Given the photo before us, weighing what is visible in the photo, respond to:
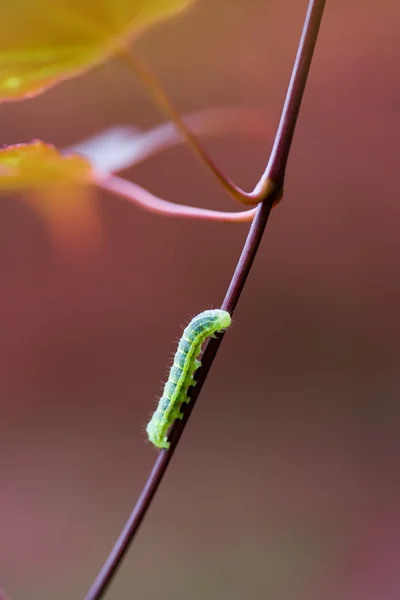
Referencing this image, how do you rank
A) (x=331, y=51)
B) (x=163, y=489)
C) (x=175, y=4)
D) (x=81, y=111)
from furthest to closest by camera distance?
1. (x=163, y=489)
2. (x=81, y=111)
3. (x=331, y=51)
4. (x=175, y=4)

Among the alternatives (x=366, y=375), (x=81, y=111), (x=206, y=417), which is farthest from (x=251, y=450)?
(x=81, y=111)

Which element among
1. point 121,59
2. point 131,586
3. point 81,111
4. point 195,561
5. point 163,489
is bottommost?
point 131,586

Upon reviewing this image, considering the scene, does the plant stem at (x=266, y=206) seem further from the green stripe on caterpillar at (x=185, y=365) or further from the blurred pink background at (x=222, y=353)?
the blurred pink background at (x=222, y=353)

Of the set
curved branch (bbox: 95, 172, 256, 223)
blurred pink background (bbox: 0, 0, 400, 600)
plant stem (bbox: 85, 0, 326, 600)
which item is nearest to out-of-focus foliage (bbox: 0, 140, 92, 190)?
curved branch (bbox: 95, 172, 256, 223)

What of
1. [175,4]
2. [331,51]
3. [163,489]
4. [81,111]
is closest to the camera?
[175,4]

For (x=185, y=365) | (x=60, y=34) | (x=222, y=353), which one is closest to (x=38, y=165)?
(x=60, y=34)

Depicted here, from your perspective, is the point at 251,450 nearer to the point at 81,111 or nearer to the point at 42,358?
the point at 42,358
